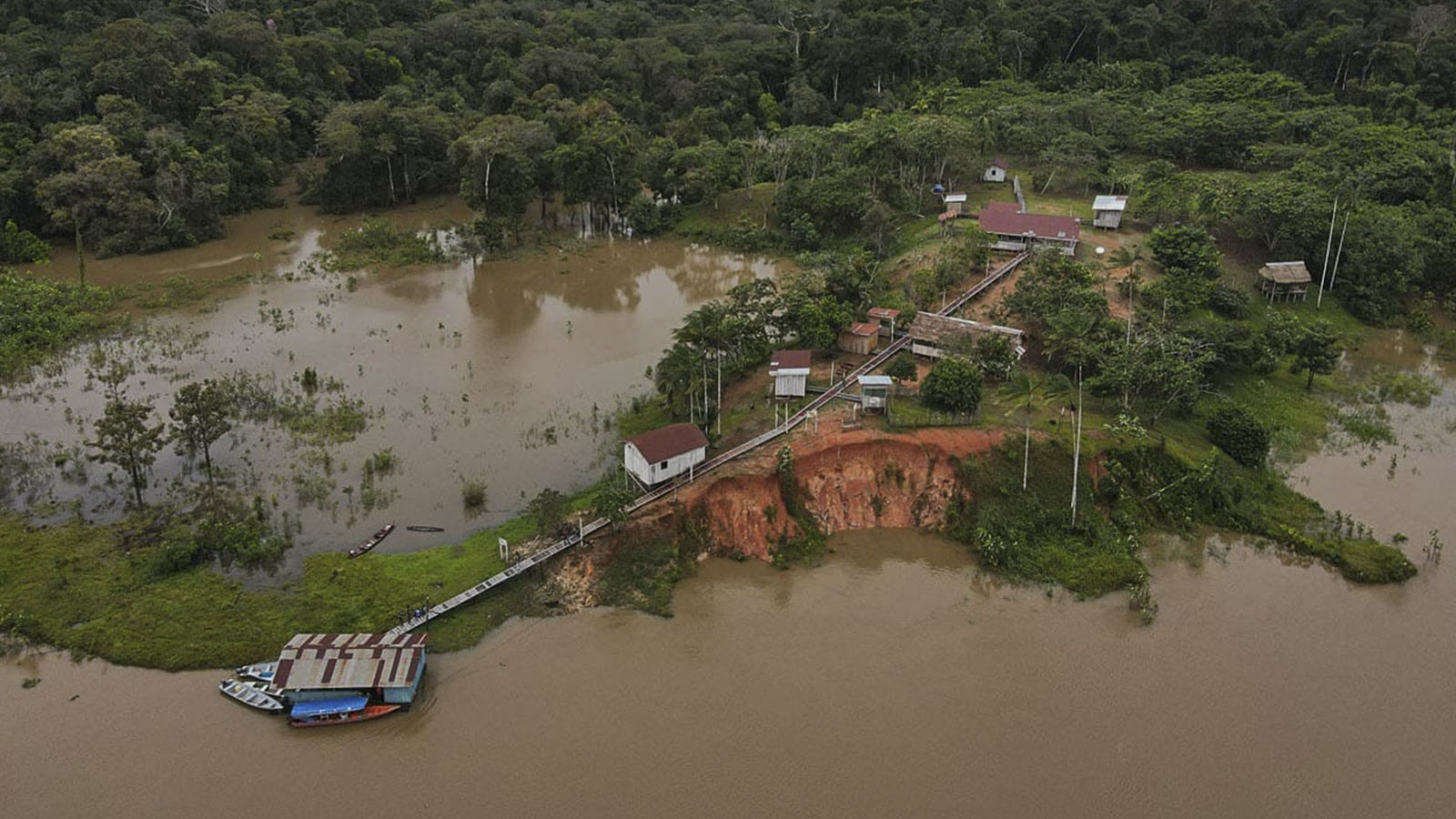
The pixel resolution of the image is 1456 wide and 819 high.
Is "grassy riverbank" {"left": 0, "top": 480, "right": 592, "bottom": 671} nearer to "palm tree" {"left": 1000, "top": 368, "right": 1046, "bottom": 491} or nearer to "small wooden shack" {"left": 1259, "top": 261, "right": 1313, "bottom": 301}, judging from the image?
"palm tree" {"left": 1000, "top": 368, "right": 1046, "bottom": 491}

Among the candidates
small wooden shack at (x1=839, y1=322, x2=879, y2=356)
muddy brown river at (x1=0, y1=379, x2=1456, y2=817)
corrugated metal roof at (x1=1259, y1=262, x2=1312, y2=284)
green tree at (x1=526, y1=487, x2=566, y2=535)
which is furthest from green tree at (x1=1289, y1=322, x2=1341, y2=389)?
green tree at (x1=526, y1=487, x2=566, y2=535)

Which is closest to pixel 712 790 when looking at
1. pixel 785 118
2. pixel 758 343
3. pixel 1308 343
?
pixel 758 343

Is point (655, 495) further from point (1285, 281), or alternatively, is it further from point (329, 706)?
point (1285, 281)

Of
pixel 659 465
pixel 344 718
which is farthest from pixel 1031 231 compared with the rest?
pixel 344 718

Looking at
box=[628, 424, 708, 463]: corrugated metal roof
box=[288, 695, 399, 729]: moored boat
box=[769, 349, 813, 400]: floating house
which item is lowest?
box=[288, 695, 399, 729]: moored boat

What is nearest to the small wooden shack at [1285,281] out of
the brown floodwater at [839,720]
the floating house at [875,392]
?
the brown floodwater at [839,720]

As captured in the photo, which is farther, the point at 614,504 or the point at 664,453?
the point at 664,453

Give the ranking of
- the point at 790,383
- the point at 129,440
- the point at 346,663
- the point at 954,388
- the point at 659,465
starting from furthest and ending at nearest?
1. the point at 790,383
2. the point at 954,388
3. the point at 129,440
4. the point at 659,465
5. the point at 346,663
